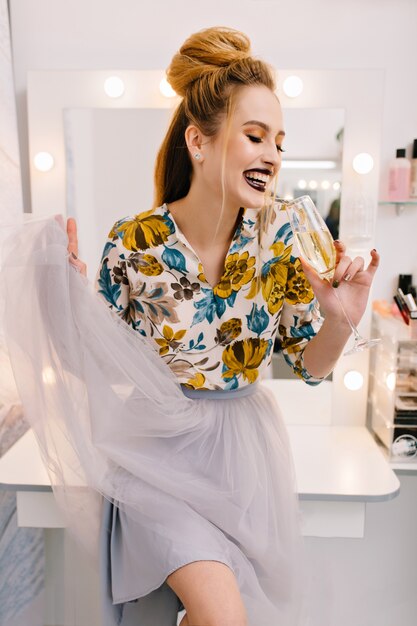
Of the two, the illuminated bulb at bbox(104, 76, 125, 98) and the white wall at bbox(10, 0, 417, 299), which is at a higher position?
the white wall at bbox(10, 0, 417, 299)

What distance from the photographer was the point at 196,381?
3.54 ft

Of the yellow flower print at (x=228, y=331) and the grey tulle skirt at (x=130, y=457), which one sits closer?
the grey tulle skirt at (x=130, y=457)

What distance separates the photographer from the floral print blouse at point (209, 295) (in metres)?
1.07

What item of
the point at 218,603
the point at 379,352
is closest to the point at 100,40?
the point at 379,352

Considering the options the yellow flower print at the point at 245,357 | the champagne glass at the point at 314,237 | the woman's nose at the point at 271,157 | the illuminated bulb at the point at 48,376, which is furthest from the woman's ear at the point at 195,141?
the illuminated bulb at the point at 48,376

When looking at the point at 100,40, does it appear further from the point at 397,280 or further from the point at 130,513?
the point at 130,513

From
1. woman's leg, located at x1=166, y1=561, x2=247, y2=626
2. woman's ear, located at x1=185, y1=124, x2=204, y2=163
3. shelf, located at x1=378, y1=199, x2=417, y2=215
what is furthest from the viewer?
shelf, located at x1=378, y1=199, x2=417, y2=215

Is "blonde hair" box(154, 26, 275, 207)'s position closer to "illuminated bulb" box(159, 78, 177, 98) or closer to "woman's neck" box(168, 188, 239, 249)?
"woman's neck" box(168, 188, 239, 249)

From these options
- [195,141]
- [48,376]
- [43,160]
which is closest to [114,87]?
[43,160]

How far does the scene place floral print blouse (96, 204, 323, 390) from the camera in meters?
1.07

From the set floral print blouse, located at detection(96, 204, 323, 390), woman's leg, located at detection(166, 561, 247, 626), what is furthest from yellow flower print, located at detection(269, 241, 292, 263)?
woman's leg, located at detection(166, 561, 247, 626)

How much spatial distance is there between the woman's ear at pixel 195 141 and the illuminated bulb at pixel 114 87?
0.42 m

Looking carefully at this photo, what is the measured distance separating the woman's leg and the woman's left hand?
1.40 ft

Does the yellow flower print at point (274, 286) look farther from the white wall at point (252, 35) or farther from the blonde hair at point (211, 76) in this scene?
the white wall at point (252, 35)
